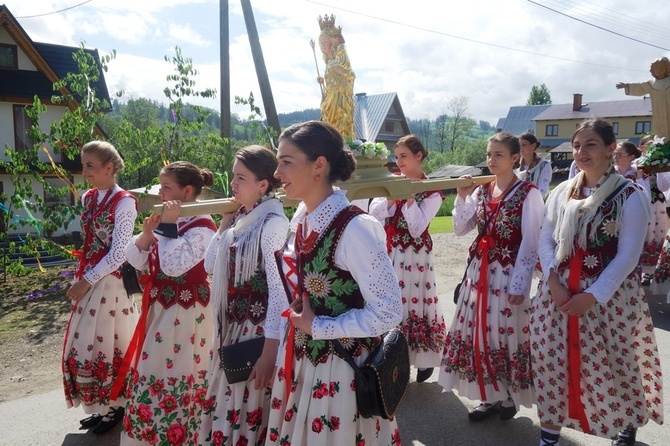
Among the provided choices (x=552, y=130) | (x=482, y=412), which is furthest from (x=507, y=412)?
(x=552, y=130)

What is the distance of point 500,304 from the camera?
12.3 feet

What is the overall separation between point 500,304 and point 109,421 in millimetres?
2816

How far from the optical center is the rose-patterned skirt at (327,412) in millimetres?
2037

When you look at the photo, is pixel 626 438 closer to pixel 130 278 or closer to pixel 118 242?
pixel 130 278

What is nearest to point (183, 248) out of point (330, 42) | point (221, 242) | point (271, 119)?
point (221, 242)

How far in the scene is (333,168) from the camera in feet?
7.18

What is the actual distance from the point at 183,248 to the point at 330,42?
2128mm

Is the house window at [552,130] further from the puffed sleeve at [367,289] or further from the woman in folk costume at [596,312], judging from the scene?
the puffed sleeve at [367,289]

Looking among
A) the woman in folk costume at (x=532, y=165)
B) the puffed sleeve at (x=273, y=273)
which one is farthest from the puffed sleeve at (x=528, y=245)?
the woman in folk costume at (x=532, y=165)

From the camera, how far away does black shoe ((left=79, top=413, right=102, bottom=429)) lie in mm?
3770

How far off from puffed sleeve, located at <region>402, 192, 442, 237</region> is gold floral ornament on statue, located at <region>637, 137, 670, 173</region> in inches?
66.9

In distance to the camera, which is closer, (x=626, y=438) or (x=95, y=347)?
(x=626, y=438)

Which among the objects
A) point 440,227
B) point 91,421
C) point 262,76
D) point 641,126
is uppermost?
point 641,126

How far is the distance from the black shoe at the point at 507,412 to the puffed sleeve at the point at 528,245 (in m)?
0.82
